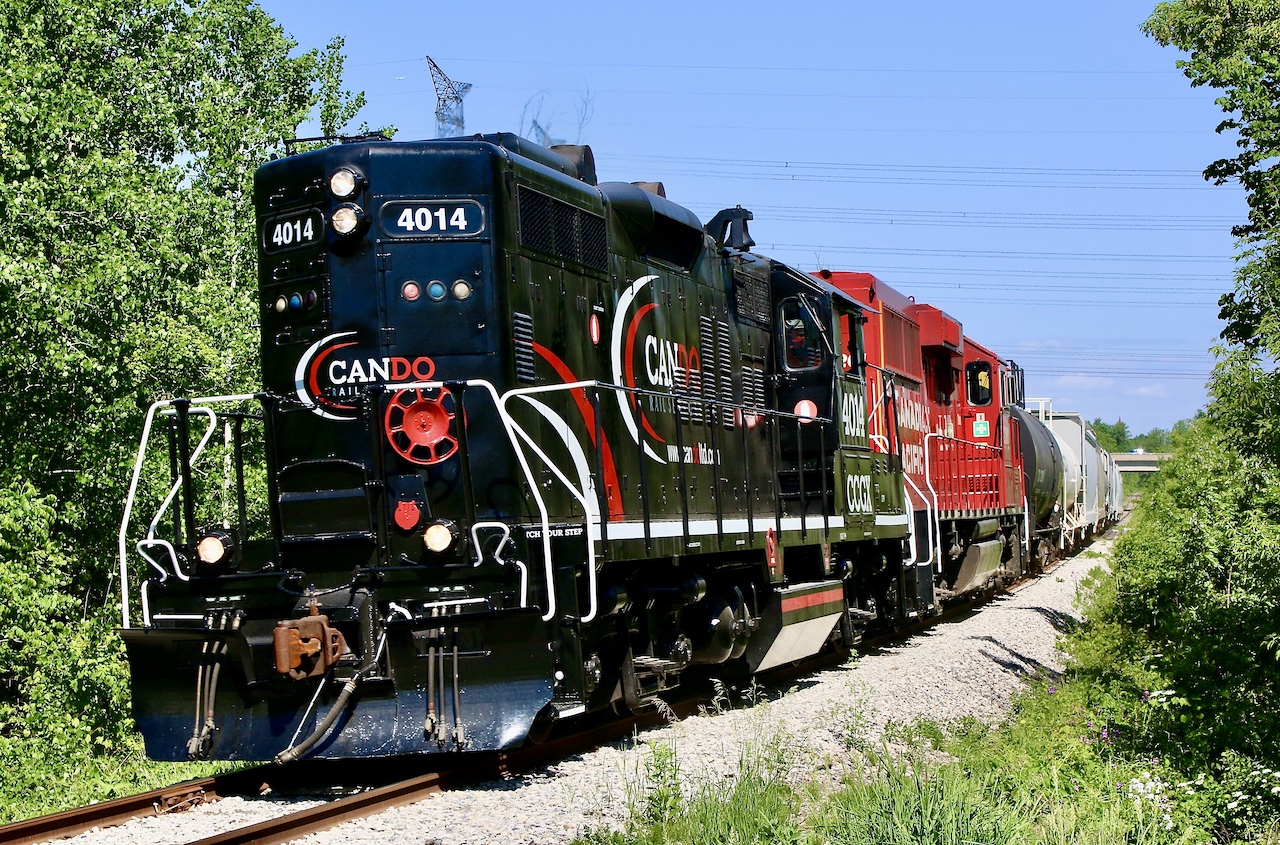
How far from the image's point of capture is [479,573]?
669 cm

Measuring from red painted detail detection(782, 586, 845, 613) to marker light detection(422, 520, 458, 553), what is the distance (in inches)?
158

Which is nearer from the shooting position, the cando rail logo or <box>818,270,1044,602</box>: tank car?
the cando rail logo

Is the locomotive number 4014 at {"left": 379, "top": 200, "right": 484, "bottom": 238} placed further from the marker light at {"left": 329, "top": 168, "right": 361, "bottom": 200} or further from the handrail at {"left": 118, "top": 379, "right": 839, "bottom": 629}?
the handrail at {"left": 118, "top": 379, "right": 839, "bottom": 629}

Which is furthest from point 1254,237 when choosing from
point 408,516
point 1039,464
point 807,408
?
point 1039,464

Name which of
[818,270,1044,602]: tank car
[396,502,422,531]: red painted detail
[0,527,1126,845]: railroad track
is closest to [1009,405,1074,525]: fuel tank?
[818,270,1044,602]: tank car

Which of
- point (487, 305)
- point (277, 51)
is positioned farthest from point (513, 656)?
point (277, 51)

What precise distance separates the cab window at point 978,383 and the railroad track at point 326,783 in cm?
1203

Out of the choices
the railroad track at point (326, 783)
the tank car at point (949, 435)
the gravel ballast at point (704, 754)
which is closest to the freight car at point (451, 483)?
the railroad track at point (326, 783)

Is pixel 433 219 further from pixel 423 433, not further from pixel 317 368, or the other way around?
pixel 423 433

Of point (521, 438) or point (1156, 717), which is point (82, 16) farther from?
point (1156, 717)

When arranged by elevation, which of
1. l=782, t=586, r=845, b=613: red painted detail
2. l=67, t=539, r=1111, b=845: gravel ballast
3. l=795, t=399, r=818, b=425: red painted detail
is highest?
l=795, t=399, r=818, b=425: red painted detail

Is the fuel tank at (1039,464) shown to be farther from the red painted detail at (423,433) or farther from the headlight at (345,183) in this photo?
the headlight at (345,183)

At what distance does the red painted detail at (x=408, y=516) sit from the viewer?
281 inches

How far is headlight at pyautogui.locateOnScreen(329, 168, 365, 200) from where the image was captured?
7.45 metres
